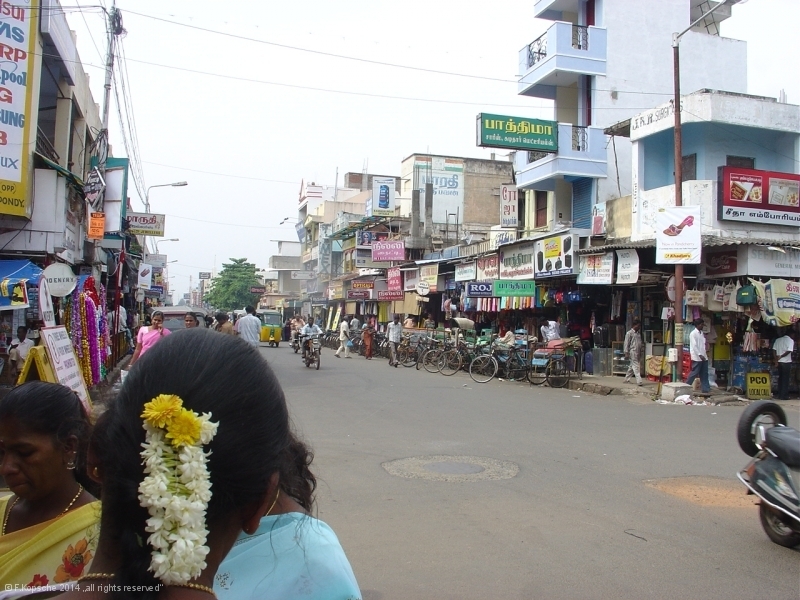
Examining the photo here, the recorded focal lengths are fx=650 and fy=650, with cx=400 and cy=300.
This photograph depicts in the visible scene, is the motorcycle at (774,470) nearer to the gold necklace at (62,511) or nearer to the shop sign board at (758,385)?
the gold necklace at (62,511)

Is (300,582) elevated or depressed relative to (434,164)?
depressed

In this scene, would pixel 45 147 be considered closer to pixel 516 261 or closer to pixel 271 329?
pixel 516 261

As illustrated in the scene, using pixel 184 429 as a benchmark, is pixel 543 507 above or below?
below

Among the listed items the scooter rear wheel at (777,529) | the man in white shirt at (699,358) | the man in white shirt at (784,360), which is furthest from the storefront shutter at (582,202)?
the scooter rear wheel at (777,529)

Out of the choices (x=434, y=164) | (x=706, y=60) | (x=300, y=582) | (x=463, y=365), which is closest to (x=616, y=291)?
(x=463, y=365)

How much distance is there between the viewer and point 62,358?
670cm

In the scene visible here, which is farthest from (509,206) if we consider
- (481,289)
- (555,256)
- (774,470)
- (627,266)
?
(774,470)

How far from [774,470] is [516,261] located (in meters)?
16.9

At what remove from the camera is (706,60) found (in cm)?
2308

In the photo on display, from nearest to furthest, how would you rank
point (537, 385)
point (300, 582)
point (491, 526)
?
point (300, 582) → point (491, 526) → point (537, 385)

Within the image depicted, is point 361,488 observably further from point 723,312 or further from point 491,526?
point 723,312

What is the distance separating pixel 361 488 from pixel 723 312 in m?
12.1

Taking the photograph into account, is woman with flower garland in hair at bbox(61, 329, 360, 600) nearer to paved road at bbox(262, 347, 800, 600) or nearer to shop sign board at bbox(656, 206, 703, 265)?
paved road at bbox(262, 347, 800, 600)

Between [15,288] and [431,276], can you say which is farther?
[431,276]
